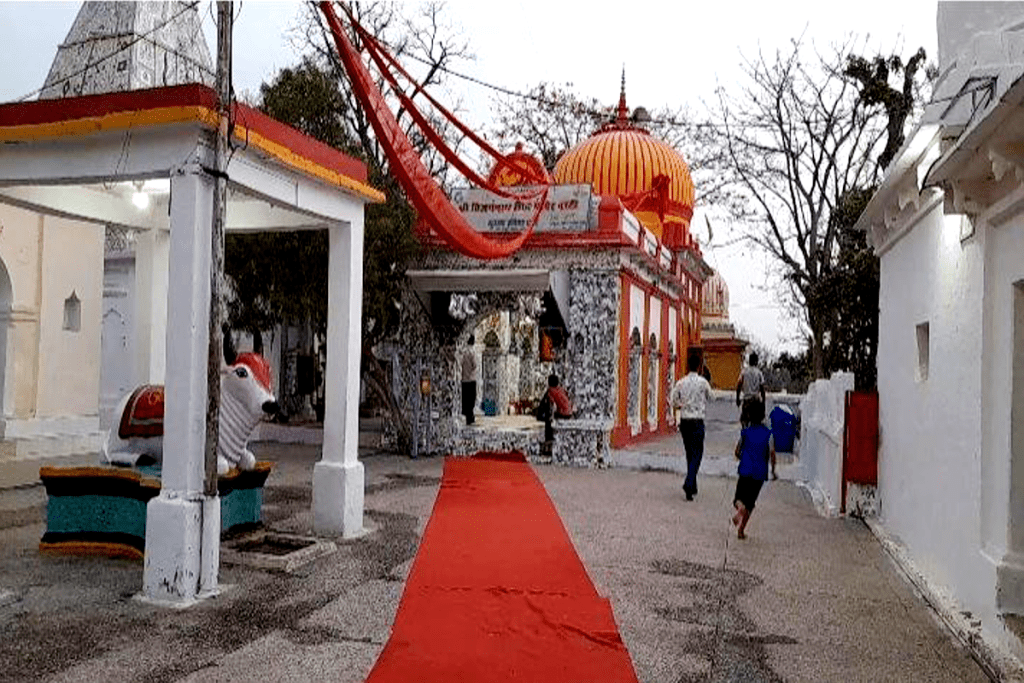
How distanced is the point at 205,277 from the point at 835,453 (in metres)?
7.50

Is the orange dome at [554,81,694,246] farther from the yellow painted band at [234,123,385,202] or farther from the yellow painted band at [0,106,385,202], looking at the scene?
the yellow painted band at [0,106,385,202]

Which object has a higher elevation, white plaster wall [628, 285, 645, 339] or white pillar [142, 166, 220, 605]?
white plaster wall [628, 285, 645, 339]

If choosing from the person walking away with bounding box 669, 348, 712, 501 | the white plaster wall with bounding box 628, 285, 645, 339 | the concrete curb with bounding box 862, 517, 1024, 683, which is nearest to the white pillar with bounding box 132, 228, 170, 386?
the person walking away with bounding box 669, 348, 712, 501

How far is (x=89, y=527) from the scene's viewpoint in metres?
6.92

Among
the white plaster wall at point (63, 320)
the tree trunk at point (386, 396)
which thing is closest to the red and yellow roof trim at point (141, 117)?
the white plaster wall at point (63, 320)

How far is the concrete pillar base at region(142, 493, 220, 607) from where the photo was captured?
18.9 ft

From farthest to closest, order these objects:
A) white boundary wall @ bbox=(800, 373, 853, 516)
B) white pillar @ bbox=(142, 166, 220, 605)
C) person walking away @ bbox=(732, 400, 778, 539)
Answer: white boundary wall @ bbox=(800, 373, 853, 516), person walking away @ bbox=(732, 400, 778, 539), white pillar @ bbox=(142, 166, 220, 605)

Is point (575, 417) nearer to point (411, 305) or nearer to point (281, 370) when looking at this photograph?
point (411, 305)

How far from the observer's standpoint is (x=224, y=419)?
7188 mm

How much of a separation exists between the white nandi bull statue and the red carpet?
1.77m

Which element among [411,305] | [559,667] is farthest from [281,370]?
[559,667]

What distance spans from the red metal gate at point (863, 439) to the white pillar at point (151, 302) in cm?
750

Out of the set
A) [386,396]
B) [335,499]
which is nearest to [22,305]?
[386,396]

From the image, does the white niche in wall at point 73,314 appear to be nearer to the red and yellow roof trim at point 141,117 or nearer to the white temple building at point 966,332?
the red and yellow roof trim at point 141,117
